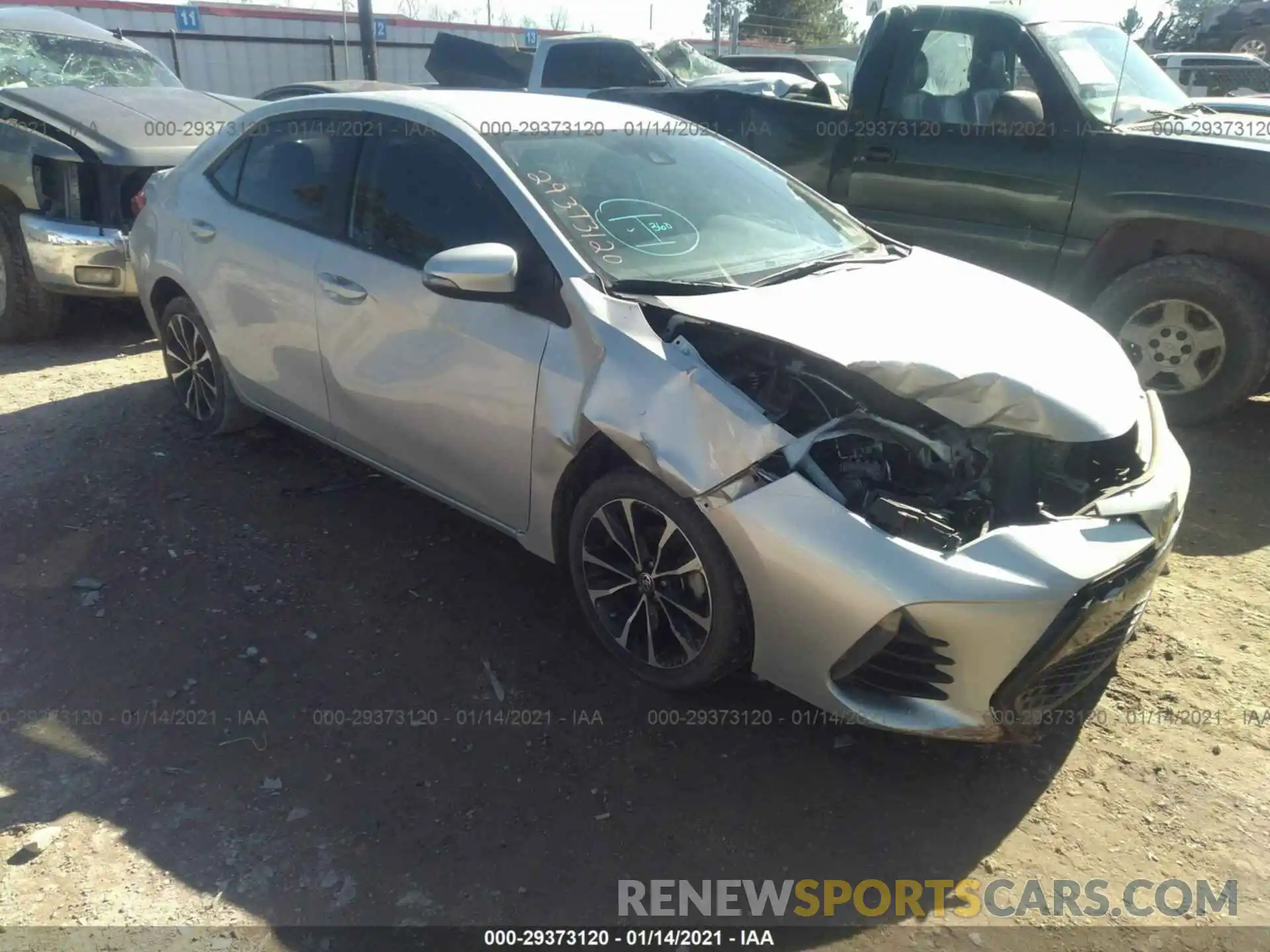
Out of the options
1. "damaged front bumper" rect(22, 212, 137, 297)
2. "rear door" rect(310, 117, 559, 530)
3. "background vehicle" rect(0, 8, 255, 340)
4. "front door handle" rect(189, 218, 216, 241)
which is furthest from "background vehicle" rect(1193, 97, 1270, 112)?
"damaged front bumper" rect(22, 212, 137, 297)

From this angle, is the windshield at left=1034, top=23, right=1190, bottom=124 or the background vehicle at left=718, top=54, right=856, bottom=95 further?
the background vehicle at left=718, top=54, right=856, bottom=95

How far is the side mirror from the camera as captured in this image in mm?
3098

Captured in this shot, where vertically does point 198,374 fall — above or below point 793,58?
below

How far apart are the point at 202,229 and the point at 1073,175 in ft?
14.7

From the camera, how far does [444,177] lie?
3.57 metres

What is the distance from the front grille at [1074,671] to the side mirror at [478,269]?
1.94m

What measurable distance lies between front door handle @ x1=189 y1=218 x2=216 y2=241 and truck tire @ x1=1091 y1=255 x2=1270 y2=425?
4493 millimetres

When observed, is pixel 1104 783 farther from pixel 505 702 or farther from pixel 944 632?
pixel 505 702

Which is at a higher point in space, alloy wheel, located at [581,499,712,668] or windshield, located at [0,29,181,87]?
windshield, located at [0,29,181,87]

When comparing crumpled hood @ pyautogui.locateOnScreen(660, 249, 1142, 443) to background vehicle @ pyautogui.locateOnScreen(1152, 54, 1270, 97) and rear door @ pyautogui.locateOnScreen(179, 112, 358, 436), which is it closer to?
rear door @ pyautogui.locateOnScreen(179, 112, 358, 436)

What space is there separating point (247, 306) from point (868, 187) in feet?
12.5

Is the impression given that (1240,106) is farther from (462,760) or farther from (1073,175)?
(462,760)

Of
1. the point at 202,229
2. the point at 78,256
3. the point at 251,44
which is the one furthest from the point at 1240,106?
the point at 251,44

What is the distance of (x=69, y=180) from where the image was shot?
20.7 ft
